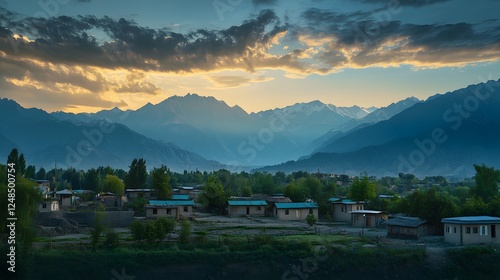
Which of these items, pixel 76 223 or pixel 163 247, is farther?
pixel 76 223

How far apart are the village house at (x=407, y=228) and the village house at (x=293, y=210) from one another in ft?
49.3

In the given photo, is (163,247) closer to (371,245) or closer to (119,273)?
(119,273)

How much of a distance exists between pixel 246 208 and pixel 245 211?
0.38 m

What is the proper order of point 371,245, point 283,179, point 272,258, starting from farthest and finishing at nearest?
1. point 283,179
2. point 371,245
3. point 272,258

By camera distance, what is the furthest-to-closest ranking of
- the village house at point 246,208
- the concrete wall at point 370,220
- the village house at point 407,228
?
the village house at point 246,208
the concrete wall at point 370,220
the village house at point 407,228

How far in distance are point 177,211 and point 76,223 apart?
1053 centimetres

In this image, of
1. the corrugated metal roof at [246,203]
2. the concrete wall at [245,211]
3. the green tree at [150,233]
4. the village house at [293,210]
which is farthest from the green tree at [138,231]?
the concrete wall at [245,211]

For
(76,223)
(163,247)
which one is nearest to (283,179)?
(76,223)

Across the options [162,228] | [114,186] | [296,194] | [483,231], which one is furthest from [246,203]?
[483,231]

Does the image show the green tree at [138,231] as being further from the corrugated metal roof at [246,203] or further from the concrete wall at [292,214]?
the corrugated metal roof at [246,203]

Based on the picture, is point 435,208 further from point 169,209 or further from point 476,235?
point 169,209

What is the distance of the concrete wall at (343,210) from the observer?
58.6m

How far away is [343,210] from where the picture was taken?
194ft

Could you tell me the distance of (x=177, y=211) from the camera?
5509 centimetres
